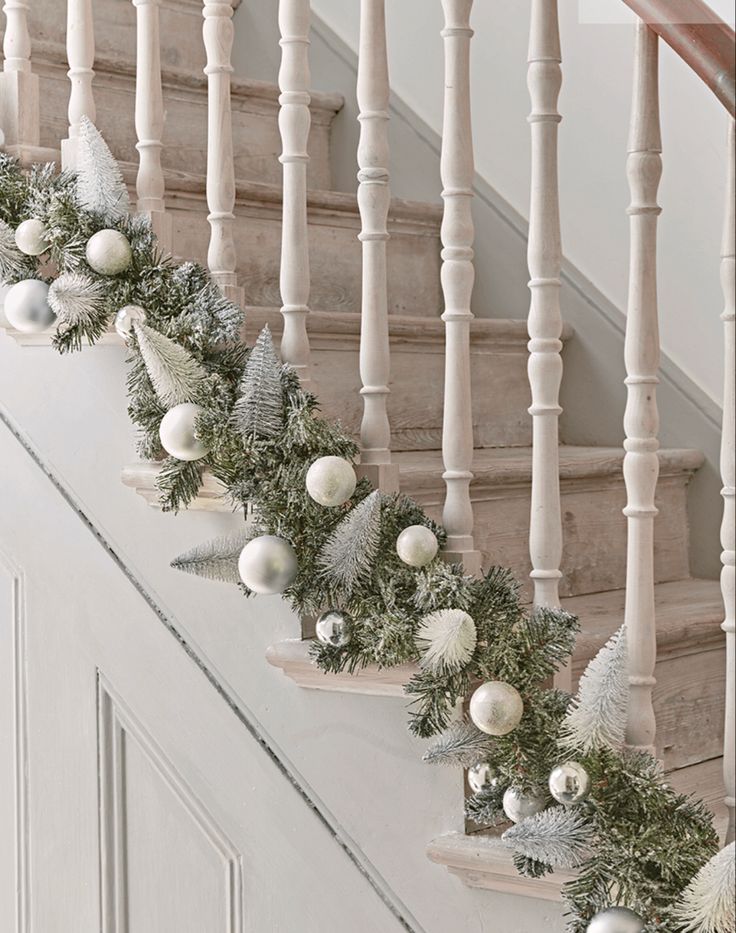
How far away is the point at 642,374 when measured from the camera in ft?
3.64

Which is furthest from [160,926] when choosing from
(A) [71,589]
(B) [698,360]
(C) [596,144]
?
(C) [596,144]

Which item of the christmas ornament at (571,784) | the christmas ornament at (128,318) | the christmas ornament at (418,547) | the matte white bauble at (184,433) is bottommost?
the christmas ornament at (571,784)

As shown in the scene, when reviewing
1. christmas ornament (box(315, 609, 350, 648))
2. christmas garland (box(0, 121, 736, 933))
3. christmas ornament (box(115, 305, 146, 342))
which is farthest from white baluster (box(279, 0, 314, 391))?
Answer: christmas ornament (box(315, 609, 350, 648))

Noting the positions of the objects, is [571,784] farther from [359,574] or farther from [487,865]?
[359,574]

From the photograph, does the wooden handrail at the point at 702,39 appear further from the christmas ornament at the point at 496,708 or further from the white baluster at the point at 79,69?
the white baluster at the point at 79,69

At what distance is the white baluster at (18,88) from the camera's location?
146 cm

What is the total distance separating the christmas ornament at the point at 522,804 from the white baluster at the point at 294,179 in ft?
1.64

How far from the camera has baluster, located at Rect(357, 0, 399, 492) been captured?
124cm

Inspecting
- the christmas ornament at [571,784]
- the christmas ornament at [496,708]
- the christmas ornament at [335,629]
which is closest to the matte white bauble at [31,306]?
the christmas ornament at [335,629]

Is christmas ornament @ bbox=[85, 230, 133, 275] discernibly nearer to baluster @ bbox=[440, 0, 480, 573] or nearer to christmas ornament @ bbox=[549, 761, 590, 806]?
baluster @ bbox=[440, 0, 480, 573]

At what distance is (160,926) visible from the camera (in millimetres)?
1492

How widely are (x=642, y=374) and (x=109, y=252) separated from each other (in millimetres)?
612

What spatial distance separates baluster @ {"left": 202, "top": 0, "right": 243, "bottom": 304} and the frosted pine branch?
0.60 meters

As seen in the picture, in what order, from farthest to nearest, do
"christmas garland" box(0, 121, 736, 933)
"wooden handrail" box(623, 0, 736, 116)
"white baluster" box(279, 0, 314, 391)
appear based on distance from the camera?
"white baluster" box(279, 0, 314, 391) < "christmas garland" box(0, 121, 736, 933) < "wooden handrail" box(623, 0, 736, 116)
